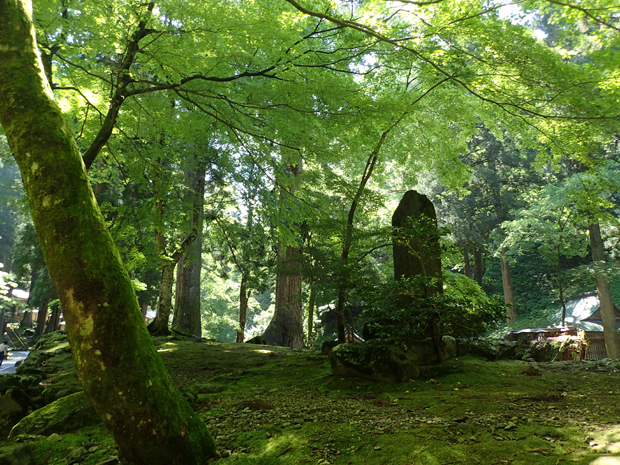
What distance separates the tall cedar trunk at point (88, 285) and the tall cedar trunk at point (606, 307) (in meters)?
15.3

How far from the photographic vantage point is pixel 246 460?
2270 mm

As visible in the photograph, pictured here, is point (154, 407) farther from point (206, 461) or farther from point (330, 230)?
point (330, 230)

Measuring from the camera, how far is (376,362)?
4.57 meters

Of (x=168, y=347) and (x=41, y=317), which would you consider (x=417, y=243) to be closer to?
(x=168, y=347)

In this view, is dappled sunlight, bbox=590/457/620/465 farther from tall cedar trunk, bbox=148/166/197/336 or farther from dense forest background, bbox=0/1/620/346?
tall cedar trunk, bbox=148/166/197/336

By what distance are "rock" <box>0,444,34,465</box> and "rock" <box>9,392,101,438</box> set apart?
1.72 ft

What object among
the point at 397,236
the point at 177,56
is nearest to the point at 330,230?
the point at 397,236

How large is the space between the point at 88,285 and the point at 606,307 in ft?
54.4

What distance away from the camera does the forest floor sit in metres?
2.16

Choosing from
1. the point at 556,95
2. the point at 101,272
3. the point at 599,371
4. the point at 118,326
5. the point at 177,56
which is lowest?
the point at 599,371

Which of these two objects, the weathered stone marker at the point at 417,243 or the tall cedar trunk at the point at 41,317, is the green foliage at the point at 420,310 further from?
the tall cedar trunk at the point at 41,317

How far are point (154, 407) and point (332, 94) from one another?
4.35 meters

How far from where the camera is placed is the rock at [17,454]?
89.8 inches

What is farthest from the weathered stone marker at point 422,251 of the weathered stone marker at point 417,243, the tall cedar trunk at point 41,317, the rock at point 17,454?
the tall cedar trunk at point 41,317
